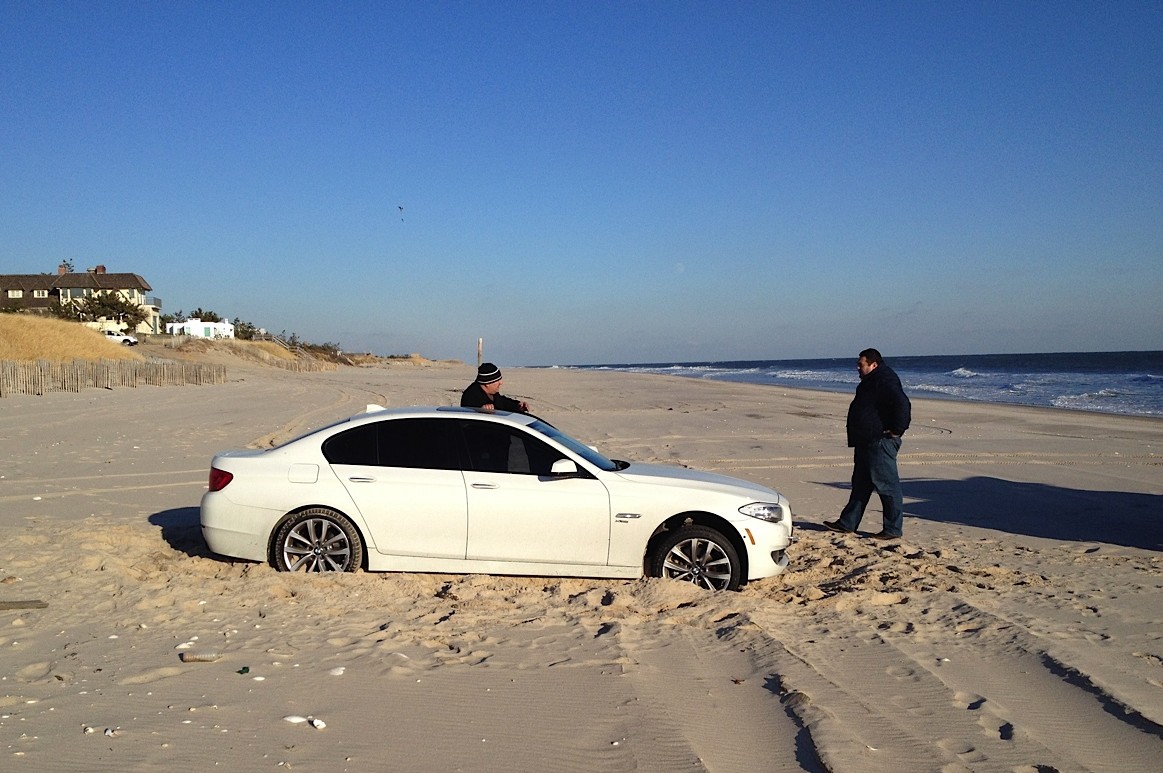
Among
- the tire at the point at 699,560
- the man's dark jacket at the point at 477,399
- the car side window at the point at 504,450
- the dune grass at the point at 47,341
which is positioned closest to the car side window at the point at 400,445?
the car side window at the point at 504,450

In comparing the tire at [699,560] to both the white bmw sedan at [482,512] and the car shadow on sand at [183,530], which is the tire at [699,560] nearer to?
the white bmw sedan at [482,512]

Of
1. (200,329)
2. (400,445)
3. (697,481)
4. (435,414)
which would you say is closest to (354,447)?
(400,445)

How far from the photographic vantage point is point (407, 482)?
7066 mm

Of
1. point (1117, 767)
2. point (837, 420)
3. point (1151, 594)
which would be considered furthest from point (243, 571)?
point (837, 420)

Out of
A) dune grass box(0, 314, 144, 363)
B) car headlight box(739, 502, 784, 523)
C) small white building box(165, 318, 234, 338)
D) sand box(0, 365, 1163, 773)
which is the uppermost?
small white building box(165, 318, 234, 338)

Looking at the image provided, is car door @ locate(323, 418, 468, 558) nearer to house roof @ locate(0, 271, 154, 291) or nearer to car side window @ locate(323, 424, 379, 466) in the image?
car side window @ locate(323, 424, 379, 466)

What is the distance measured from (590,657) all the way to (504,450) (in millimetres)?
2295

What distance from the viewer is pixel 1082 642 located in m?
5.64

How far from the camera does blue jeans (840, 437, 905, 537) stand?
29.9 ft

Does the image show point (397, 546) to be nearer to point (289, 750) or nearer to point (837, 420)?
point (289, 750)

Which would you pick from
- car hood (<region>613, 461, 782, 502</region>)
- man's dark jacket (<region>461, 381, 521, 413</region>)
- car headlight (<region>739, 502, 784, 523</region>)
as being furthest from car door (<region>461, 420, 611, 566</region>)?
man's dark jacket (<region>461, 381, 521, 413</region>)

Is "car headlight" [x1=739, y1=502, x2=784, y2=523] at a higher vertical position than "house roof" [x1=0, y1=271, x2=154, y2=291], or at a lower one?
lower

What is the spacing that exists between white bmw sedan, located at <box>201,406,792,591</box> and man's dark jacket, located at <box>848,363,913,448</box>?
2389mm

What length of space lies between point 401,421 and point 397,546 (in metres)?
1.03
